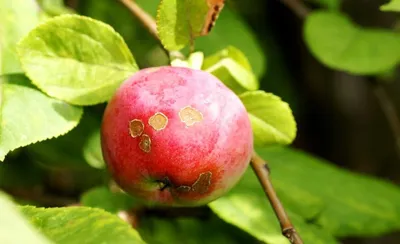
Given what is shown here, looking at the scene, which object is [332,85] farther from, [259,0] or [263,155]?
[263,155]

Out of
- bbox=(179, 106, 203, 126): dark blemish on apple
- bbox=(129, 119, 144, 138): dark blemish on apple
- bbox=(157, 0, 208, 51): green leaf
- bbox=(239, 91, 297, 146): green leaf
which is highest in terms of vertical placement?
bbox=(157, 0, 208, 51): green leaf

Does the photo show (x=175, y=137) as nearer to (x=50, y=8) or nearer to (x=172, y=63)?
(x=172, y=63)

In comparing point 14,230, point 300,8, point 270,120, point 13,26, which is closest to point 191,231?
point 270,120

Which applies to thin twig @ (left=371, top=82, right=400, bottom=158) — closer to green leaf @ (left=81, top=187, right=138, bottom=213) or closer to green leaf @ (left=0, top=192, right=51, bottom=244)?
green leaf @ (left=81, top=187, right=138, bottom=213)

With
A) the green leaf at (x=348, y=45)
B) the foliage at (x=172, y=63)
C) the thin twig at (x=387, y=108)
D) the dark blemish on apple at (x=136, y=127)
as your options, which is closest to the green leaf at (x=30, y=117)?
the foliage at (x=172, y=63)

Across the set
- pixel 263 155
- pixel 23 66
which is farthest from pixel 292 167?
pixel 23 66

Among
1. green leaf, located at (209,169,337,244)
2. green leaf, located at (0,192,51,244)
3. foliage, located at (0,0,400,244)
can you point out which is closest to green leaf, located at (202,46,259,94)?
foliage, located at (0,0,400,244)
